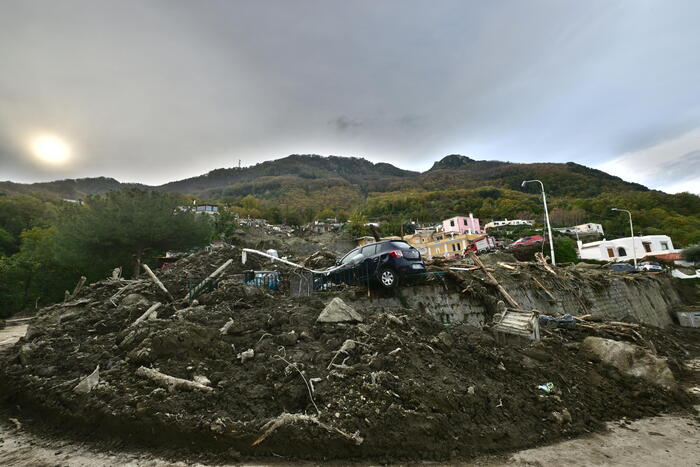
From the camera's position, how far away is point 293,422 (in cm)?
384

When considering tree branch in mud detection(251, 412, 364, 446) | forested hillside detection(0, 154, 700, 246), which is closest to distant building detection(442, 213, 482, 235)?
forested hillside detection(0, 154, 700, 246)

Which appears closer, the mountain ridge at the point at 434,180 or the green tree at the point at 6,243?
the green tree at the point at 6,243

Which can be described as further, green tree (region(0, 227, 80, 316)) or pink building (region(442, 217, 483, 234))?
pink building (region(442, 217, 483, 234))

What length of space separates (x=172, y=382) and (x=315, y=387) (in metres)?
2.16

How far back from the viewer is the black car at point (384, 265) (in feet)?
27.2

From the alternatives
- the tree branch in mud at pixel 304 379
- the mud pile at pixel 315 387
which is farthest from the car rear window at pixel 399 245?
the tree branch in mud at pixel 304 379

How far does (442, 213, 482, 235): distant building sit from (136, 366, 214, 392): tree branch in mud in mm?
66540

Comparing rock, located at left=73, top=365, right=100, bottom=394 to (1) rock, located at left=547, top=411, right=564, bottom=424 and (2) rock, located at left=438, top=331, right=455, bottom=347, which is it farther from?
(1) rock, located at left=547, top=411, right=564, bottom=424

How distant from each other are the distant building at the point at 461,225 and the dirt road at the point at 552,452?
210ft

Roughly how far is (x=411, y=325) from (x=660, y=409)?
4.82 m

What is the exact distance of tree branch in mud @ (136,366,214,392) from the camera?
440cm

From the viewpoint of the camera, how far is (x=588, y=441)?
4.41 metres

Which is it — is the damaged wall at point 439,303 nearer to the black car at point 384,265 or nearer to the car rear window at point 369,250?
the black car at point 384,265

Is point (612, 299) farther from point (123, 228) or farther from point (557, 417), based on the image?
point (123, 228)
